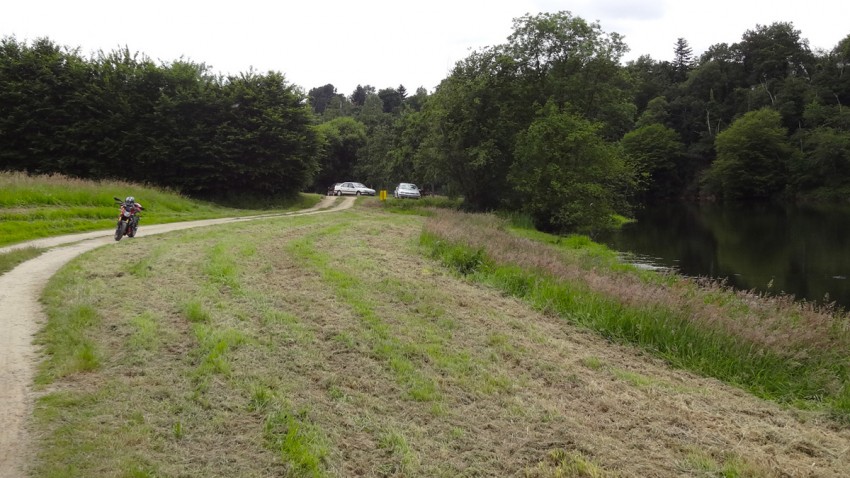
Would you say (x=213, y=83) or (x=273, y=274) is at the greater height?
(x=213, y=83)

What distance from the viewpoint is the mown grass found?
17672 millimetres

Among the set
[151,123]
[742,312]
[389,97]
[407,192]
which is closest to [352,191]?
[407,192]

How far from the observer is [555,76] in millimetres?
39344

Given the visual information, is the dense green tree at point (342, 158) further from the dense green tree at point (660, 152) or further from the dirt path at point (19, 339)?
the dirt path at point (19, 339)

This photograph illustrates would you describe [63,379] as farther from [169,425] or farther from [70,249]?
[70,249]

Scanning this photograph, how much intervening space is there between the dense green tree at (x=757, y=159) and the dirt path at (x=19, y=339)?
92164mm


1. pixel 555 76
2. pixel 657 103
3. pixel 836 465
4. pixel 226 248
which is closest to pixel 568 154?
pixel 555 76

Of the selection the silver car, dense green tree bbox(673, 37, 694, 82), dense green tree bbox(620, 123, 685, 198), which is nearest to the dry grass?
the silver car

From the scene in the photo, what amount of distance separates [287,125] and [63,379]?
36.0m

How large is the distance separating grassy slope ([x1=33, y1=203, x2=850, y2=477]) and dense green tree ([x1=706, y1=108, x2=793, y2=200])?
89381 mm

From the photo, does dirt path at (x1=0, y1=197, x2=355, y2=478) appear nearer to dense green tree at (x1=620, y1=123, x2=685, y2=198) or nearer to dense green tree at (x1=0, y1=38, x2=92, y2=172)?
dense green tree at (x1=0, y1=38, x2=92, y2=172)

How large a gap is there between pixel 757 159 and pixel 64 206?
9326 centimetres

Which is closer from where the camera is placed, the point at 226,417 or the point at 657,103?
the point at 226,417

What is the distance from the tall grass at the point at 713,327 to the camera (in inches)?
321
